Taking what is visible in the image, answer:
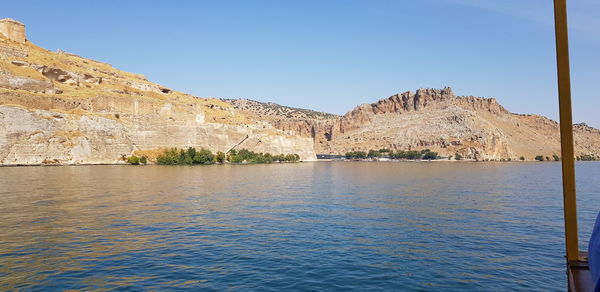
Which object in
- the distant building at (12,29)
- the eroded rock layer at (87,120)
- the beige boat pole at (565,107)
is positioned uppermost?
the distant building at (12,29)

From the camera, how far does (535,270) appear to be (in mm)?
14398

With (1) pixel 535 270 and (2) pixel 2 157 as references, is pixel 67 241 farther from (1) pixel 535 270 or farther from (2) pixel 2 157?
(2) pixel 2 157

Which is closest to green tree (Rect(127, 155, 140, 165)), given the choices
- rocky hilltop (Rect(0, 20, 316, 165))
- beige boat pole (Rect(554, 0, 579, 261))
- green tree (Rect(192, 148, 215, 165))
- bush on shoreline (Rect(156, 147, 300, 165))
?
rocky hilltop (Rect(0, 20, 316, 165))

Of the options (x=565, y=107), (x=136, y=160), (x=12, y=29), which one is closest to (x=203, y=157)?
(x=136, y=160)

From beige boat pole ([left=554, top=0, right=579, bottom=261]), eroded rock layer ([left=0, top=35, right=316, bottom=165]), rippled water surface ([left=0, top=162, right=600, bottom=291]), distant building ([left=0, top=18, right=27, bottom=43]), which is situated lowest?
rippled water surface ([left=0, top=162, right=600, bottom=291])

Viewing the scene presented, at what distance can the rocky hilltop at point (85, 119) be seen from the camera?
294ft

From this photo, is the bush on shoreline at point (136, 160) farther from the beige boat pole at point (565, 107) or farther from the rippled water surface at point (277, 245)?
the beige boat pole at point (565, 107)

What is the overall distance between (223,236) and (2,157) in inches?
3455

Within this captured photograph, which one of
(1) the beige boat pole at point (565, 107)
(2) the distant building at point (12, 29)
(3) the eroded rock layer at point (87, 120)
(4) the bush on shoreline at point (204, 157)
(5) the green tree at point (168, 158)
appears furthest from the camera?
(2) the distant building at point (12, 29)

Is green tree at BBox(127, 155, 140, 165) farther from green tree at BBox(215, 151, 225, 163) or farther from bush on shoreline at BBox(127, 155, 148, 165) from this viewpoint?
green tree at BBox(215, 151, 225, 163)

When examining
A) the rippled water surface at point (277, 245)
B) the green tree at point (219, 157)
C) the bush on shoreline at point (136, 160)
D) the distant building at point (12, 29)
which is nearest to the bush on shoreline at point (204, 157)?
the green tree at point (219, 157)

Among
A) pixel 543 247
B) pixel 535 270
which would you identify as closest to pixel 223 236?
pixel 535 270

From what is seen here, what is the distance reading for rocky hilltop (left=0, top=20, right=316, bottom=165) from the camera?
89625mm

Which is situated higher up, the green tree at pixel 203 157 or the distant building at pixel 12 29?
the distant building at pixel 12 29
